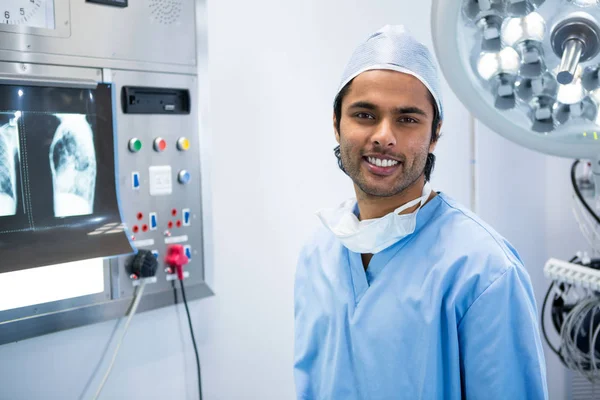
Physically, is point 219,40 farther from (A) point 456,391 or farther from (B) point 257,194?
(A) point 456,391

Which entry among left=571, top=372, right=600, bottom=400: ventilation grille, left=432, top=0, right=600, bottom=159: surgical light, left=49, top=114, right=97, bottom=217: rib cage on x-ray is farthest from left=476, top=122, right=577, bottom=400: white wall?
left=49, top=114, right=97, bottom=217: rib cage on x-ray

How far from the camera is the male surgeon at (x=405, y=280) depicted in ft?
3.12

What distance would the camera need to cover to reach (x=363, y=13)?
6.43ft

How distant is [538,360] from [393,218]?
38 centimetres

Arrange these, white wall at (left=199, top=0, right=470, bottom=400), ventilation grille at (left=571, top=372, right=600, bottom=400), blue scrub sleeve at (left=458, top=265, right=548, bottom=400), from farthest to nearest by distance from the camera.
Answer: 1. ventilation grille at (left=571, top=372, right=600, bottom=400)
2. white wall at (left=199, top=0, right=470, bottom=400)
3. blue scrub sleeve at (left=458, top=265, right=548, bottom=400)

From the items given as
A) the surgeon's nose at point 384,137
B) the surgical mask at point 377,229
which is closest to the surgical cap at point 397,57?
the surgeon's nose at point 384,137

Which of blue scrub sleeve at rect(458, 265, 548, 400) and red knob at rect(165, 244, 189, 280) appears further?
red knob at rect(165, 244, 189, 280)

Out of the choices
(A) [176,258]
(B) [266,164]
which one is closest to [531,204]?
(B) [266,164]

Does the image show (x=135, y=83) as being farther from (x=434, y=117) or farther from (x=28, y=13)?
(x=434, y=117)

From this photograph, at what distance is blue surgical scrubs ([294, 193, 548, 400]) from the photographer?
0.94 meters

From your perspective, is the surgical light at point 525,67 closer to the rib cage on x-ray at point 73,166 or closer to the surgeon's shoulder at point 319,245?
the surgeon's shoulder at point 319,245

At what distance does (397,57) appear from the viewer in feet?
3.56

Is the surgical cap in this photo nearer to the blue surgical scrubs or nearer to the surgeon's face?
the surgeon's face

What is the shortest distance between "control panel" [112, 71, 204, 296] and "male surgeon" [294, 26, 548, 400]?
0.48 metres
